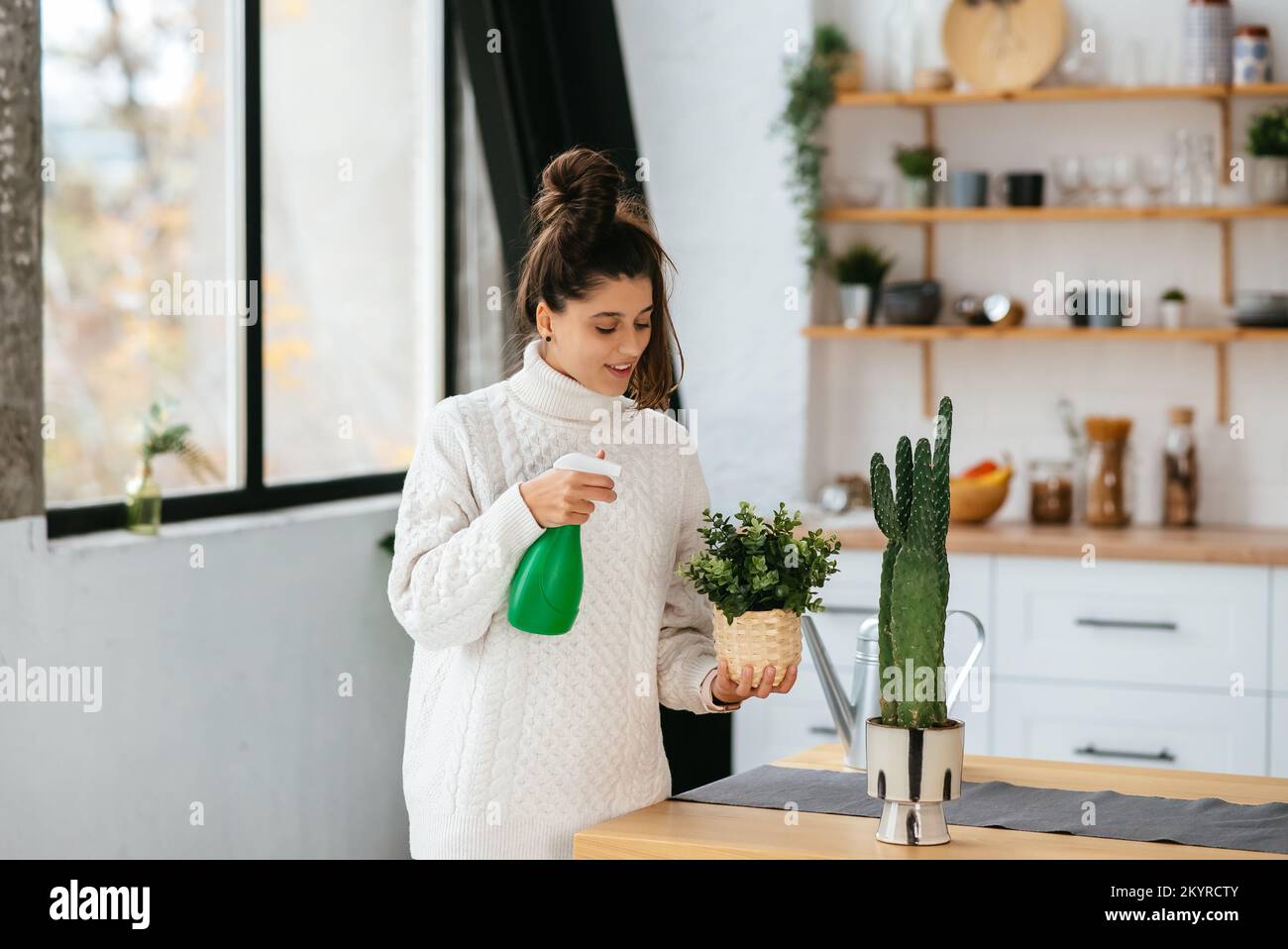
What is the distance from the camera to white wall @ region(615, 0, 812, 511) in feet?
14.3

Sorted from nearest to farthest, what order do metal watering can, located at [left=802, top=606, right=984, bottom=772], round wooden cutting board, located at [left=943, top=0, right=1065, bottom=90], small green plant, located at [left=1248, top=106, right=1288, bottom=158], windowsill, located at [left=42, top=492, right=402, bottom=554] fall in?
metal watering can, located at [left=802, top=606, right=984, bottom=772] < windowsill, located at [left=42, top=492, right=402, bottom=554] < small green plant, located at [left=1248, top=106, right=1288, bottom=158] < round wooden cutting board, located at [left=943, top=0, right=1065, bottom=90]

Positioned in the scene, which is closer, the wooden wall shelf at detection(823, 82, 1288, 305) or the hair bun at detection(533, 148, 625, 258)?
the hair bun at detection(533, 148, 625, 258)

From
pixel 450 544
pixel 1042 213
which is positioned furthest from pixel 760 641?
pixel 1042 213

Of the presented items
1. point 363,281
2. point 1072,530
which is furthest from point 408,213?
point 1072,530

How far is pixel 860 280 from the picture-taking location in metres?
4.33

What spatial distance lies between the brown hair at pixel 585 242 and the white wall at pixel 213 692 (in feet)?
3.59

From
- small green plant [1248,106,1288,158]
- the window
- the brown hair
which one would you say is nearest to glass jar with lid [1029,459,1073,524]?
small green plant [1248,106,1288,158]

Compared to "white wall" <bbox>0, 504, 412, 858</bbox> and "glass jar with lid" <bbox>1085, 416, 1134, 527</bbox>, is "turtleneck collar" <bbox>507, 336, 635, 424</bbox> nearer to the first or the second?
"white wall" <bbox>0, 504, 412, 858</bbox>

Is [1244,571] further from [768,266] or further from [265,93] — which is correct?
[265,93]

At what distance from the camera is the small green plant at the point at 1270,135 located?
3.97m

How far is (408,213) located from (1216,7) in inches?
85.7

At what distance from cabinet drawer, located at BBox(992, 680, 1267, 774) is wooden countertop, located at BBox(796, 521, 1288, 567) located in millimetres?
320

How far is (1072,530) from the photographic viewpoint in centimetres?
400
